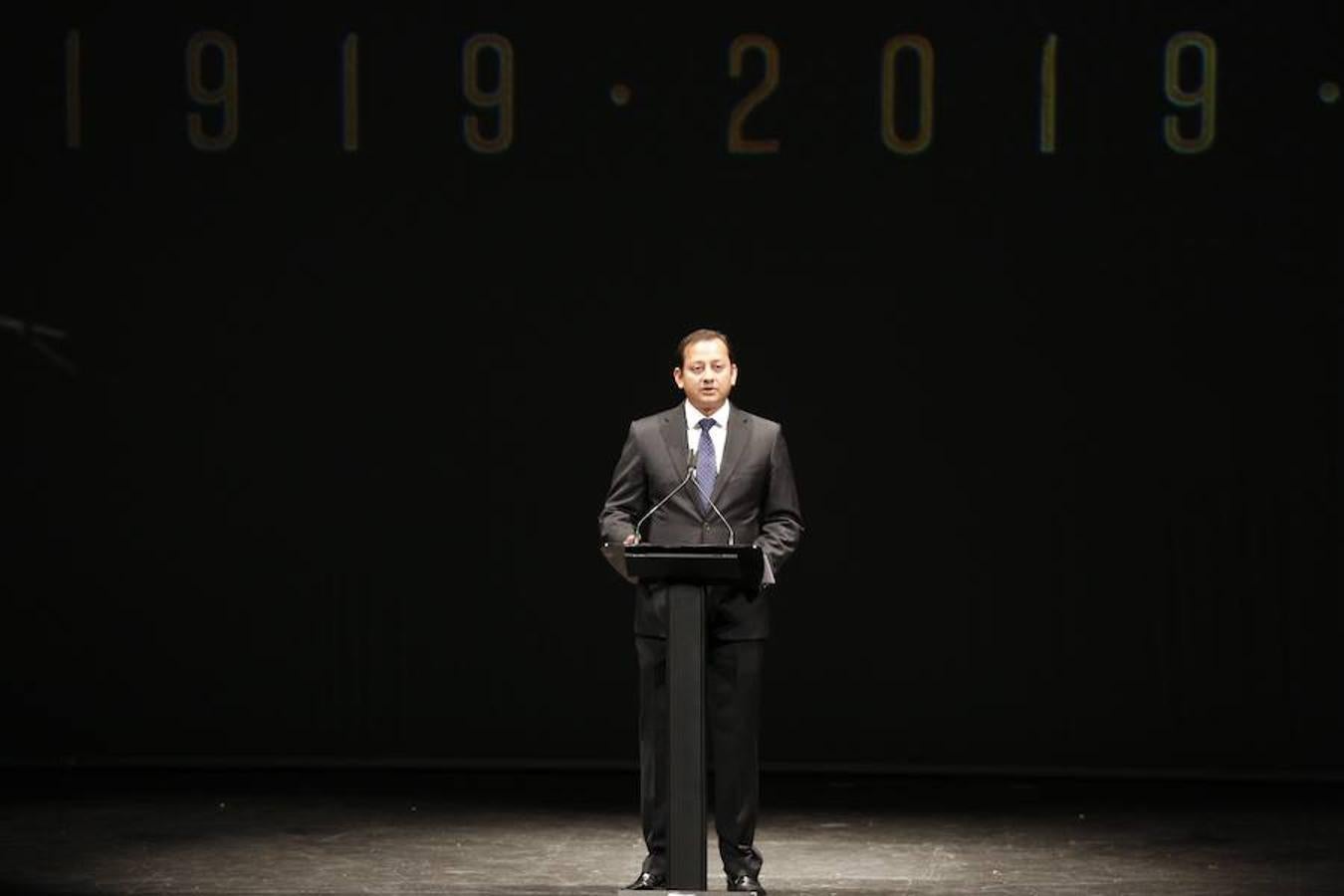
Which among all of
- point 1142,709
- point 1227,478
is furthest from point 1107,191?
point 1142,709

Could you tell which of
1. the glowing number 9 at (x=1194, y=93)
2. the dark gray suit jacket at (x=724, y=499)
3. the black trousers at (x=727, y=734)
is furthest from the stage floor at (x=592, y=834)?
the glowing number 9 at (x=1194, y=93)

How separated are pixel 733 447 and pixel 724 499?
114 millimetres

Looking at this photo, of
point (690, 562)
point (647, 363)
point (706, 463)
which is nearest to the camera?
point (690, 562)

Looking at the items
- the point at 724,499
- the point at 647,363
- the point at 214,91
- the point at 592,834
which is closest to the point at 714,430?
the point at 724,499

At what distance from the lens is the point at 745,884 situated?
15.2 feet

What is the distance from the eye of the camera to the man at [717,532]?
180 inches

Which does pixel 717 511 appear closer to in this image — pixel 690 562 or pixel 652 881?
pixel 690 562

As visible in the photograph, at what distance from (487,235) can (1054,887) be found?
296 cm

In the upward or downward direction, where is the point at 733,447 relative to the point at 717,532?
upward

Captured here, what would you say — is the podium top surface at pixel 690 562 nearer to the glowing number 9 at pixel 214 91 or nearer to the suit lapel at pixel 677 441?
the suit lapel at pixel 677 441

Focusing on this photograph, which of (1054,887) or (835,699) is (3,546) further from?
(1054,887)

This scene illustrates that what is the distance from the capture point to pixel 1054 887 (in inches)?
198

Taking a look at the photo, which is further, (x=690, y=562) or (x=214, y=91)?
(x=214, y=91)

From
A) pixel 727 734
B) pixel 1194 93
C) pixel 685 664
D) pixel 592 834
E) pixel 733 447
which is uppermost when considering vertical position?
pixel 1194 93
